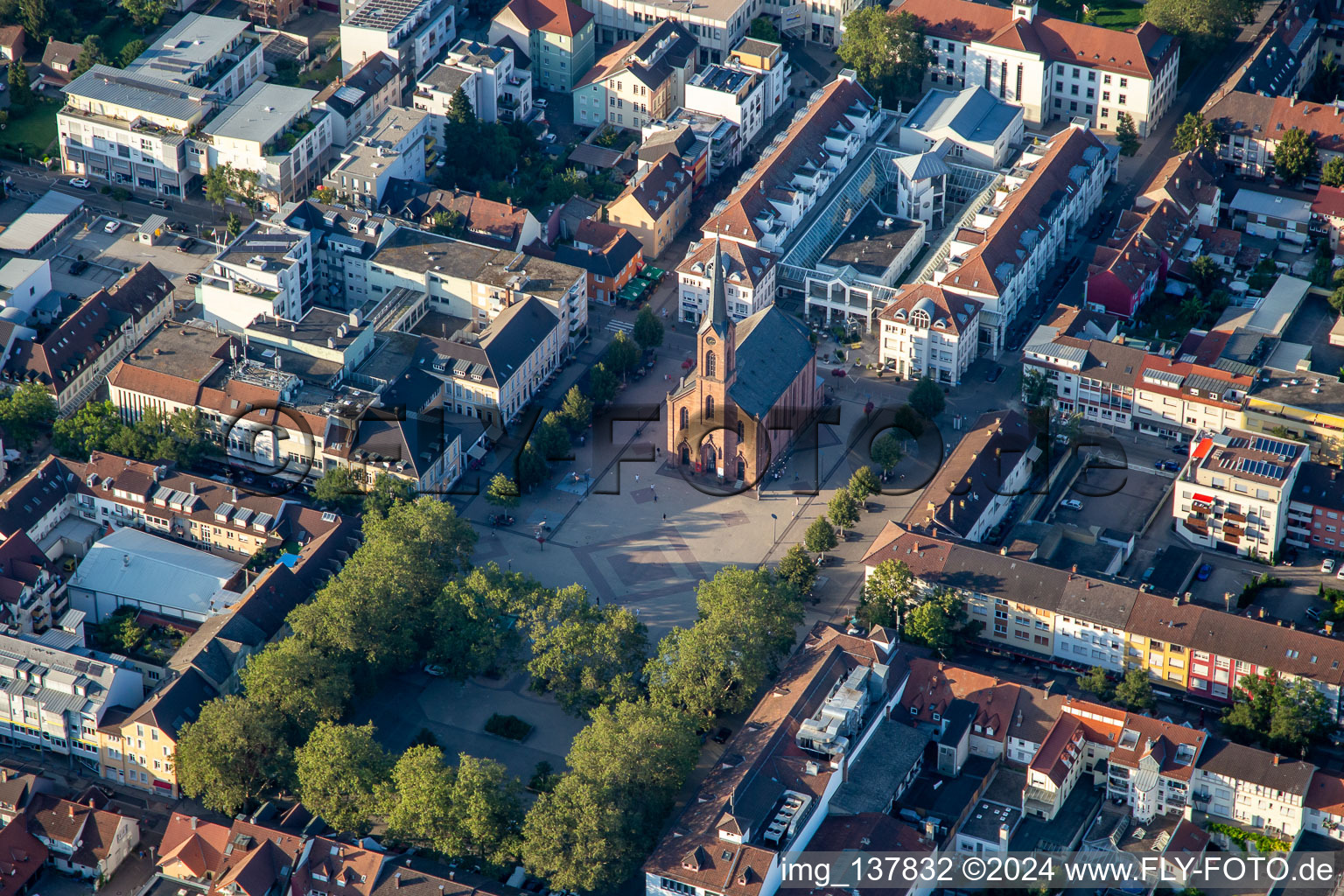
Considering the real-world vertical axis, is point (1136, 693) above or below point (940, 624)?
above

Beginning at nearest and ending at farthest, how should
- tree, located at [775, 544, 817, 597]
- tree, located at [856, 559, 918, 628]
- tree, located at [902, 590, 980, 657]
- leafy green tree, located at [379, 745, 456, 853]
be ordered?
leafy green tree, located at [379, 745, 456, 853] < tree, located at [902, 590, 980, 657] < tree, located at [856, 559, 918, 628] < tree, located at [775, 544, 817, 597]

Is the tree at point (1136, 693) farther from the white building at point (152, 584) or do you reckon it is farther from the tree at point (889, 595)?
the white building at point (152, 584)

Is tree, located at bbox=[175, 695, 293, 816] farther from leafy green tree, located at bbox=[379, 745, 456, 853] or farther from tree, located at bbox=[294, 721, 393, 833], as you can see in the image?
leafy green tree, located at bbox=[379, 745, 456, 853]

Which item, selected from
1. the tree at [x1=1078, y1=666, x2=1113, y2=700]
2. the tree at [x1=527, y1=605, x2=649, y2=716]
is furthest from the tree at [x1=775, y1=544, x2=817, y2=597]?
the tree at [x1=1078, y1=666, x2=1113, y2=700]

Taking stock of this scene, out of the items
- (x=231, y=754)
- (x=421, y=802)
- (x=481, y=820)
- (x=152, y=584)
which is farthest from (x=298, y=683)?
(x=152, y=584)

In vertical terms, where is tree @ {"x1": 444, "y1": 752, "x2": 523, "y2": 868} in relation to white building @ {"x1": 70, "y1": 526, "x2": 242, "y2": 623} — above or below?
above

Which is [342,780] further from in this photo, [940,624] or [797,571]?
[940,624]

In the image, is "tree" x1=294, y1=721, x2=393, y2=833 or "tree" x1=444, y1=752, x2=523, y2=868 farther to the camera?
"tree" x1=294, y1=721, x2=393, y2=833
